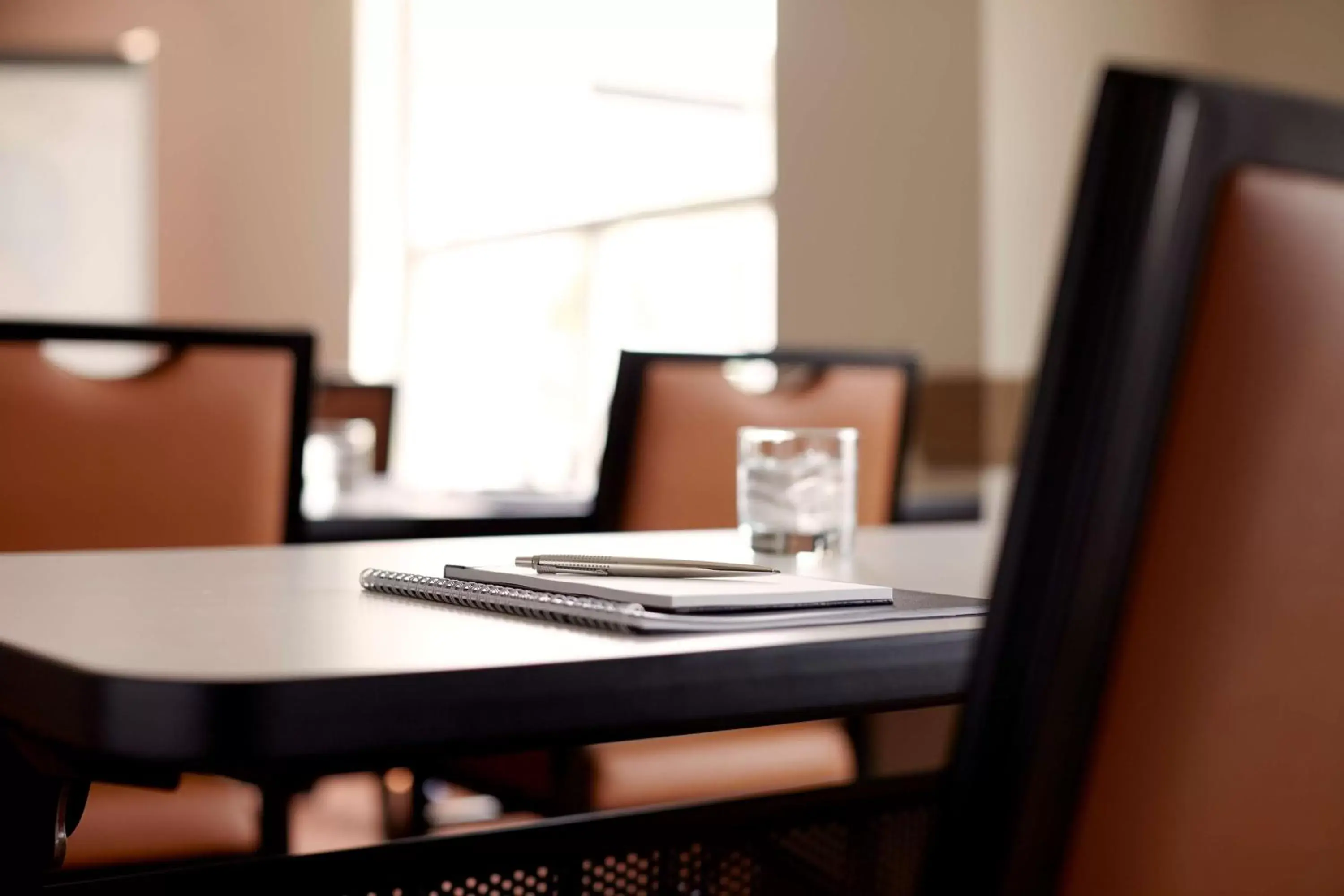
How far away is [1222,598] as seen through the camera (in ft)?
1.24

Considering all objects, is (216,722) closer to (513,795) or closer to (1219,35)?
(513,795)

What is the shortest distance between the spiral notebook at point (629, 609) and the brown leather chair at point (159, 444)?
721mm

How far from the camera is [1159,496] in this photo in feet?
1.21

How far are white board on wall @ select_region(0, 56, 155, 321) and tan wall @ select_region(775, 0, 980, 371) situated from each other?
8.10ft

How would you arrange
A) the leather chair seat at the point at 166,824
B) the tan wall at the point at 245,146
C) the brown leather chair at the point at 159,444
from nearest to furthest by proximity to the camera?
1. the leather chair seat at the point at 166,824
2. the brown leather chair at the point at 159,444
3. the tan wall at the point at 245,146

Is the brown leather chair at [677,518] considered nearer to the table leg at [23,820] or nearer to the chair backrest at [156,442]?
the chair backrest at [156,442]

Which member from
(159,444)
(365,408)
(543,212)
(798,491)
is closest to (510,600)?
(798,491)

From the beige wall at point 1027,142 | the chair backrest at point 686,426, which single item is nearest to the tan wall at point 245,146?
the beige wall at point 1027,142

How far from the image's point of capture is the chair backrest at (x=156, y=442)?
4.64ft

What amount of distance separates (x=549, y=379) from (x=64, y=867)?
5.24m

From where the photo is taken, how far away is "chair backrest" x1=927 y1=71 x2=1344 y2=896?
0.36 m

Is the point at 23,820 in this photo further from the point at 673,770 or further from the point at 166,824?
the point at 673,770

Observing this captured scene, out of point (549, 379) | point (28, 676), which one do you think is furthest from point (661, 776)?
point (549, 379)

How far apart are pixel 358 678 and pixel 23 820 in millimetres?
638
